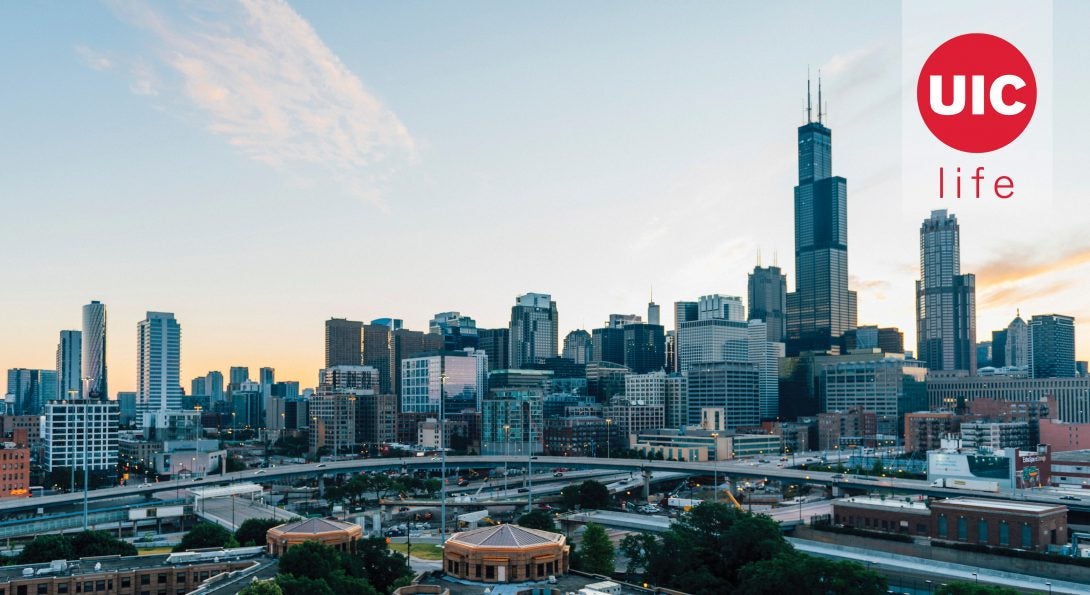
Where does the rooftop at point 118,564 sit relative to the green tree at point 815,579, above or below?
below

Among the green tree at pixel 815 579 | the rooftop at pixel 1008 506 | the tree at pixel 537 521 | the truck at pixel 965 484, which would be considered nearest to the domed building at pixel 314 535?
the tree at pixel 537 521

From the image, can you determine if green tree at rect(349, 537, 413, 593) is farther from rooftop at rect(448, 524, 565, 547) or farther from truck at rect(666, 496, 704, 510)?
truck at rect(666, 496, 704, 510)

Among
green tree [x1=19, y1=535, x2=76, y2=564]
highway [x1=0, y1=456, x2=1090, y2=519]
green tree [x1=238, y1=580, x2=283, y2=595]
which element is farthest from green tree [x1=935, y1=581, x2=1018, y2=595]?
highway [x1=0, y1=456, x2=1090, y2=519]

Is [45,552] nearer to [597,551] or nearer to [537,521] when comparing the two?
[537,521]

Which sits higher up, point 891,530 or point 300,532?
point 300,532

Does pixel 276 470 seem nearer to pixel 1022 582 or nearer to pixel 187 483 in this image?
pixel 187 483

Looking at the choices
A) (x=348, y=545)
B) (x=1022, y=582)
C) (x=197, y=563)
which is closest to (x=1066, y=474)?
(x=1022, y=582)

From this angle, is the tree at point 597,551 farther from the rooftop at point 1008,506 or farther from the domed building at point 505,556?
the rooftop at point 1008,506
